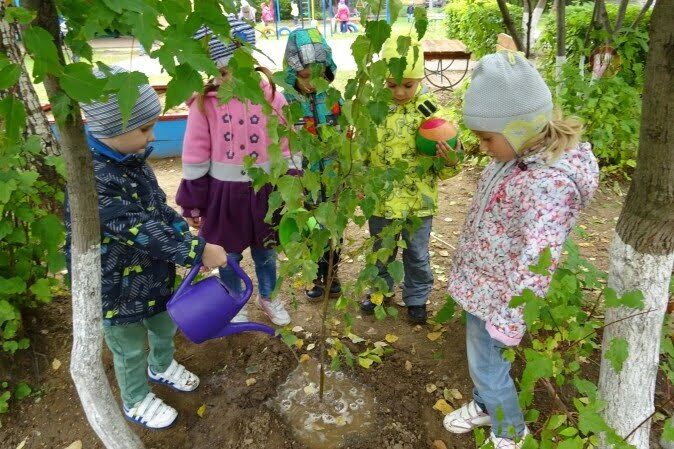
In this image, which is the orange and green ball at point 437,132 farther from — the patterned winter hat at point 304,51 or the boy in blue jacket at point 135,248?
the boy in blue jacket at point 135,248

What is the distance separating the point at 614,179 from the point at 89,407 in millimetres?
4846

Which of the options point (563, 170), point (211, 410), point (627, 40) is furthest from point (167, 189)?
point (627, 40)

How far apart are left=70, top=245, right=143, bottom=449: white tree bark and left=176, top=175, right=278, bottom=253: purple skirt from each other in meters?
1.02

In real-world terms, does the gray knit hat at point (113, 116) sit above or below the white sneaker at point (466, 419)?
above

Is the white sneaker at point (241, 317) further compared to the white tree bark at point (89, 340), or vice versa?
the white sneaker at point (241, 317)

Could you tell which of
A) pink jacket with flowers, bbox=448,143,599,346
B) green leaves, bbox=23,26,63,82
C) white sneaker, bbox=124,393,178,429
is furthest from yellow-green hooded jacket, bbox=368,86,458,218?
green leaves, bbox=23,26,63,82

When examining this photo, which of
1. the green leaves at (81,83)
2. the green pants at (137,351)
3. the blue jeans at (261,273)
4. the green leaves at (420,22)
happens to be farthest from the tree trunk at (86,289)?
the blue jeans at (261,273)

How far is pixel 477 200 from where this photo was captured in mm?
1760

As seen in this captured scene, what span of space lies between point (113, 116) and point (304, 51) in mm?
1062

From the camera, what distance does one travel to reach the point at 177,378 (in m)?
2.32

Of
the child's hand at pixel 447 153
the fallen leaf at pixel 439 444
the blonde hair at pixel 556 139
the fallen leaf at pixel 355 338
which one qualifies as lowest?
the fallen leaf at pixel 439 444

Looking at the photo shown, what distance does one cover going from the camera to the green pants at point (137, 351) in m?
1.99

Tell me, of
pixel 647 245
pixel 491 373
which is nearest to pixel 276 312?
pixel 491 373

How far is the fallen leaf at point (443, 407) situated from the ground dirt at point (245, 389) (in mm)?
36
